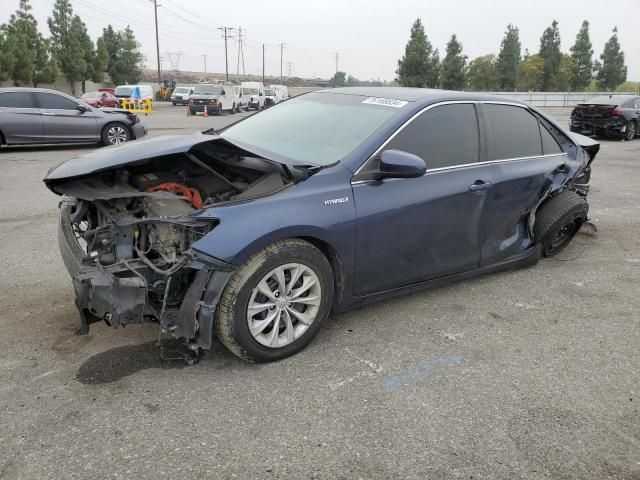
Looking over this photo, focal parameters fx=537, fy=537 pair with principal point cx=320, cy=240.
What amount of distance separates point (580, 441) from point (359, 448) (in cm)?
111

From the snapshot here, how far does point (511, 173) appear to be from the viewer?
14.3ft

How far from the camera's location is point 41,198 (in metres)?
7.66

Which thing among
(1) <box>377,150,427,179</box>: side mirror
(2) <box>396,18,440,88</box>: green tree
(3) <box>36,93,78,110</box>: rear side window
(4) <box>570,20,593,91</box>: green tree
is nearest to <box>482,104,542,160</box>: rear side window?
(1) <box>377,150,427,179</box>: side mirror

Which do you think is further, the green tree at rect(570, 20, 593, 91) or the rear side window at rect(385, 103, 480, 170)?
the green tree at rect(570, 20, 593, 91)

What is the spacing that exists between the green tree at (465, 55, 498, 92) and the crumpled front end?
61.5 m

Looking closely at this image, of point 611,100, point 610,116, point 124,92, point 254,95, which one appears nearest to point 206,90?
point 254,95

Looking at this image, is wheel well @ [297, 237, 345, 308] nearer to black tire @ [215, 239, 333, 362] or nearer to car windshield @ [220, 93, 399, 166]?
black tire @ [215, 239, 333, 362]

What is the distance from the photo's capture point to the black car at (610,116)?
1711cm

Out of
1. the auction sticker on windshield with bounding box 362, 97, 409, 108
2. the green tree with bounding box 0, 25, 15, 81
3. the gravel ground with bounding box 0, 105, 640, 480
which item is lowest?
the gravel ground with bounding box 0, 105, 640, 480

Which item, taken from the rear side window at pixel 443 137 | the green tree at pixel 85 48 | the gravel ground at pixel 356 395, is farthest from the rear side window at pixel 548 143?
the green tree at pixel 85 48

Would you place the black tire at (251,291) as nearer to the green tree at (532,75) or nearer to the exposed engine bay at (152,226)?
the exposed engine bay at (152,226)

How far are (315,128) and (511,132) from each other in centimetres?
172

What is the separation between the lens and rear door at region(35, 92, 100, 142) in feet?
40.2

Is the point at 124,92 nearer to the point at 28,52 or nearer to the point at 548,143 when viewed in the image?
the point at 28,52
